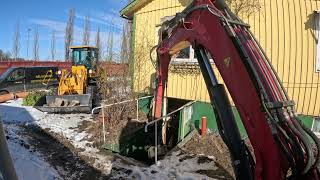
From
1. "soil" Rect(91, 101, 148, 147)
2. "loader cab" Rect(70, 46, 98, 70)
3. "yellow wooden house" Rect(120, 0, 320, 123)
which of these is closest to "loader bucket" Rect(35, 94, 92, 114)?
"soil" Rect(91, 101, 148, 147)

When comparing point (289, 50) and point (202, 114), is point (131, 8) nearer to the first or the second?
point (202, 114)

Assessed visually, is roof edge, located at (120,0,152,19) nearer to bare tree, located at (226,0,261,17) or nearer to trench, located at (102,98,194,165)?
bare tree, located at (226,0,261,17)

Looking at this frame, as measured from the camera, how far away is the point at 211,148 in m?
8.20

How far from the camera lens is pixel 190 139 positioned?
28.9ft

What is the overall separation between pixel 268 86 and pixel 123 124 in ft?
25.5

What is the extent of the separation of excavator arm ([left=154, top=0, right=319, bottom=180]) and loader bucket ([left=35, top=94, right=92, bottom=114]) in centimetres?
986

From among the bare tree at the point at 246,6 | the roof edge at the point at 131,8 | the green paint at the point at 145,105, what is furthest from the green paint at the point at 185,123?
the roof edge at the point at 131,8

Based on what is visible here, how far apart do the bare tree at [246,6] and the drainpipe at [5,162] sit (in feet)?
26.8

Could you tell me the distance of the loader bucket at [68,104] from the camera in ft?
43.1

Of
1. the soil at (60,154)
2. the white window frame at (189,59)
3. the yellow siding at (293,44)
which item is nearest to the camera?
the soil at (60,154)

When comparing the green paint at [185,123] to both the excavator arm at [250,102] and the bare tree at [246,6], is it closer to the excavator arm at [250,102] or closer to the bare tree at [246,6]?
the bare tree at [246,6]

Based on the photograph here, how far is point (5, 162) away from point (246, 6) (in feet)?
27.1

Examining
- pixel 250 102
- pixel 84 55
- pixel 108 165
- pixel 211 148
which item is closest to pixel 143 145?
pixel 108 165

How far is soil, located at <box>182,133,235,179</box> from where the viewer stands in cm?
739
